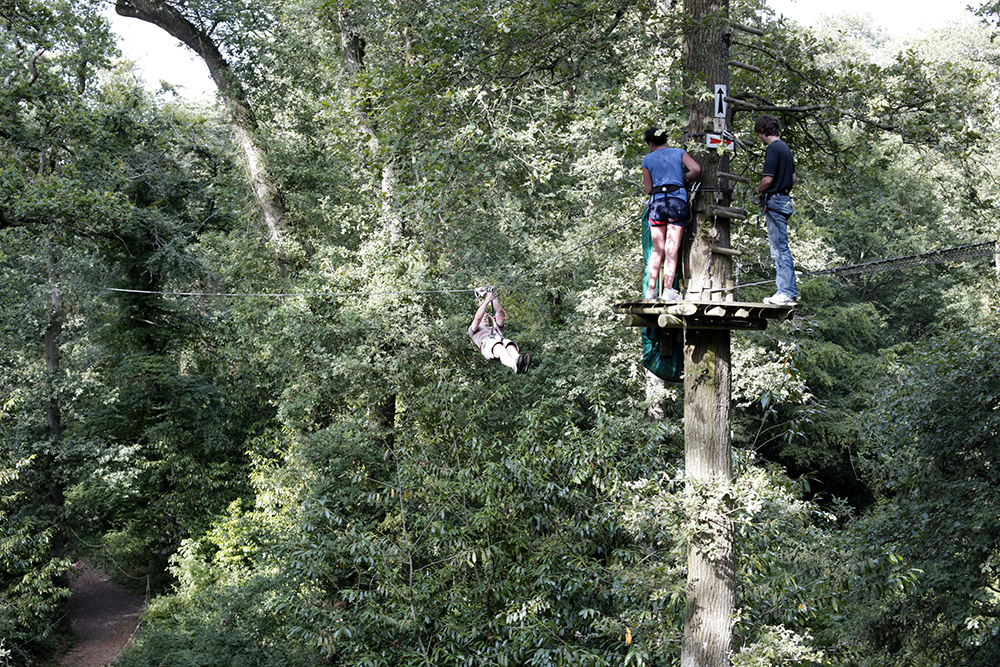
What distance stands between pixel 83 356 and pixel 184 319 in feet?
11.2

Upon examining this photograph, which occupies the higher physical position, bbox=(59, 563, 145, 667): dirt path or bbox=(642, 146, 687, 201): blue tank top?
bbox=(642, 146, 687, 201): blue tank top

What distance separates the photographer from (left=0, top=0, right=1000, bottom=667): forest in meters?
6.00

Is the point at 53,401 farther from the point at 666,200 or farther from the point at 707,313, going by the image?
the point at 707,313

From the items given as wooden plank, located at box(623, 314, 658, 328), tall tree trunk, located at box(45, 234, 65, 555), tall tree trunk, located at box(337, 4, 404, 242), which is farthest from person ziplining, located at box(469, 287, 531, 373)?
tall tree trunk, located at box(45, 234, 65, 555)

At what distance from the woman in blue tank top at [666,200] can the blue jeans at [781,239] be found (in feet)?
1.83

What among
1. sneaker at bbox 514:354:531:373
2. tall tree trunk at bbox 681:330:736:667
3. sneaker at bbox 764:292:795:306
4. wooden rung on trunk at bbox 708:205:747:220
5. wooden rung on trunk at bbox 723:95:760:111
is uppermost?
wooden rung on trunk at bbox 723:95:760:111

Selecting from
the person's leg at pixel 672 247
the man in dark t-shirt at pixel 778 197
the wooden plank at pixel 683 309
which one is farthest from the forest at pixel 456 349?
the wooden plank at pixel 683 309

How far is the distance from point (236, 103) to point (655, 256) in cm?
1089

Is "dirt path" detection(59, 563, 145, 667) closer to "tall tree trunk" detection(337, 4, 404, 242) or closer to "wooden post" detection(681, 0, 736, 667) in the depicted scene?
"tall tree trunk" detection(337, 4, 404, 242)

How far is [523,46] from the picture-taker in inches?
236

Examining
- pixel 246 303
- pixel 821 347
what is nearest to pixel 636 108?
pixel 246 303

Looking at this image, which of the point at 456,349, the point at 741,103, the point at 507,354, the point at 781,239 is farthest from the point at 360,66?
the point at 781,239

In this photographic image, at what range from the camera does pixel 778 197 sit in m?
4.93

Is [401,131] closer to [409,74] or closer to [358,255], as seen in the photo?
[409,74]
